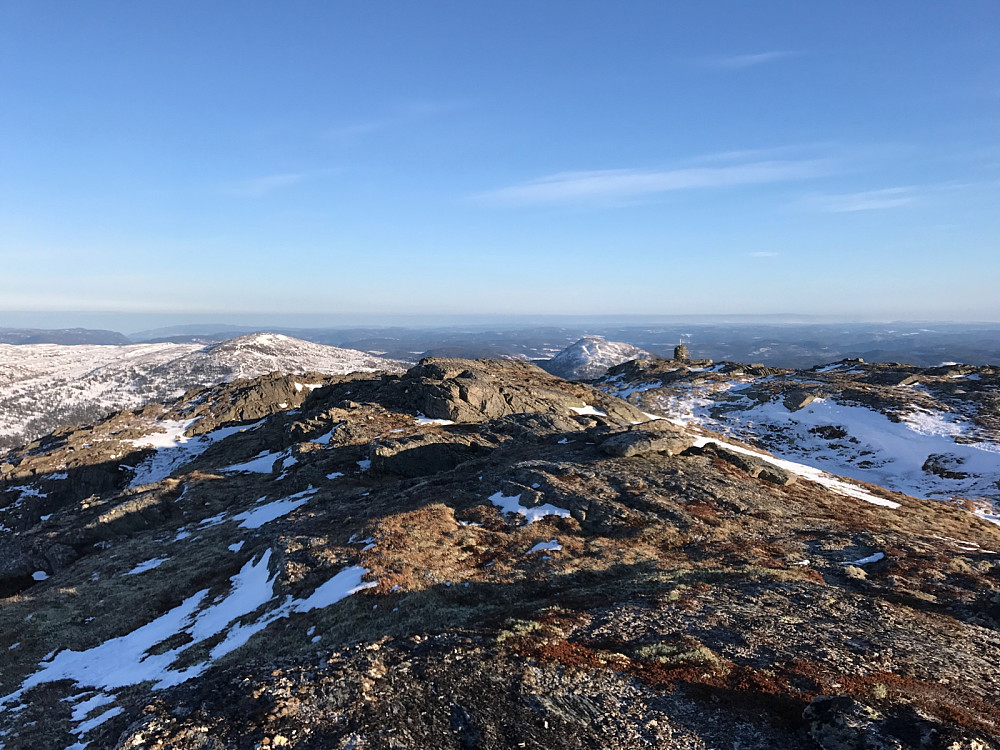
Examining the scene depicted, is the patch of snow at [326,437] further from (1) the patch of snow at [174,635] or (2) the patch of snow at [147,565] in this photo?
(1) the patch of snow at [174,635]

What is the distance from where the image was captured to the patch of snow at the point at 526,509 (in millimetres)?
24219

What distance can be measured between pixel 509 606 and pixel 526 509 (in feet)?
30.8

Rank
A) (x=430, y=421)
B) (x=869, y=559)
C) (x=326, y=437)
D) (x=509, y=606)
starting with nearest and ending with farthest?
(x=509, y=606) → (x=869, y=559) → (x=326, y=437) → (x=430, y=421)

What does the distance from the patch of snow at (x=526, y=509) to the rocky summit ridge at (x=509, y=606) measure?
117 millimetres

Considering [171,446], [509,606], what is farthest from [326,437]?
[509,606]

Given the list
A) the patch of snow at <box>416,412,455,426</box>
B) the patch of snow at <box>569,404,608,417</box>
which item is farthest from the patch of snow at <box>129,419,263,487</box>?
the patch of snow at <box>569,404,608,417</box>

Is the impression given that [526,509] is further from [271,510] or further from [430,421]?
[430,421]

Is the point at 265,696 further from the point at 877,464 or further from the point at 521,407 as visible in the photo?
the point at 877,464

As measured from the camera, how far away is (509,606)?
51.3 feet

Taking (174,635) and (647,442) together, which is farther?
(647,442)

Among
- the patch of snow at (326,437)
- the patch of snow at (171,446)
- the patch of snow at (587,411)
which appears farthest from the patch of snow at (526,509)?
the patch of snow at (171,446)

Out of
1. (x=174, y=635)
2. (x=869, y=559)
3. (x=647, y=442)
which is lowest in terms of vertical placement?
(x=174, y=635)

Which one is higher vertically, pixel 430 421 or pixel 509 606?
pixel 509 606

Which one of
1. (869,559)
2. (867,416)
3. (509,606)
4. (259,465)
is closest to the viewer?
(509,606)
